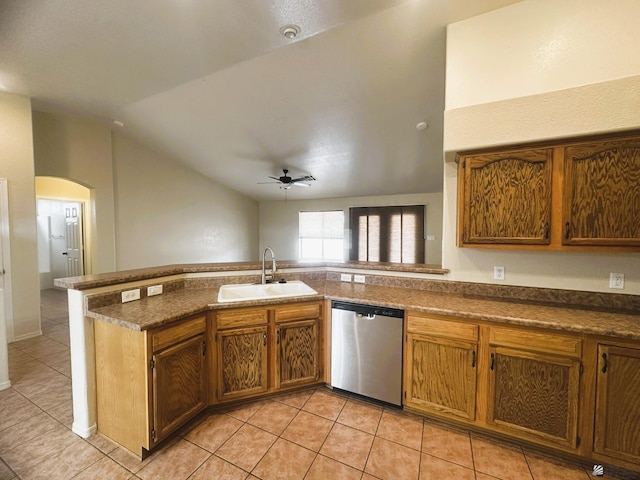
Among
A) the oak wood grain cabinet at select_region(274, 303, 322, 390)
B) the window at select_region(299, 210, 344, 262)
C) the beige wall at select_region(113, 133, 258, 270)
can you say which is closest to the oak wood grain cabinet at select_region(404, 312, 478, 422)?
the oak wood grain cabinet at select_region(274, 303, 322, 390)

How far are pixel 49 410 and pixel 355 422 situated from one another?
2.33 m

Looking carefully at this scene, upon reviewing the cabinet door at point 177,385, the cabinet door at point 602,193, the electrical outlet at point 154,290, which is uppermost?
the cabinet door at point 602,193

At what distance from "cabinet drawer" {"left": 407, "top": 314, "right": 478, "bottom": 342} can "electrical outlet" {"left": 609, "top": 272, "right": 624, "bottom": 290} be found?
1040 millimetres

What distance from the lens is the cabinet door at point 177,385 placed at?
1620mm

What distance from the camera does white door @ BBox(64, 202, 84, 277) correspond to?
5660 millimetres

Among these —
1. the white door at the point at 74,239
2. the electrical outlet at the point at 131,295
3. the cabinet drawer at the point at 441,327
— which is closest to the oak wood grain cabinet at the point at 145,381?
the electrical outlet at the point at 131,295

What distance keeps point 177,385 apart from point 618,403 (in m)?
2.59

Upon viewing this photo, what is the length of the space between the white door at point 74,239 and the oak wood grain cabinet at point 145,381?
5.36 meters

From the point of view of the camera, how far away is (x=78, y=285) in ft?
5.59

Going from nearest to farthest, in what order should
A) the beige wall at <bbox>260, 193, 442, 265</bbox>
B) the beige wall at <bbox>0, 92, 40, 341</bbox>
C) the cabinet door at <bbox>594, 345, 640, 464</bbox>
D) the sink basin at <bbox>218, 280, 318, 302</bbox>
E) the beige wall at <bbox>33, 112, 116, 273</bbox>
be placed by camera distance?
the cabinet door at <bbox>594, 345, 640, 464</bbox>
the sink basin at <bbox>218, 280, 318, 302</bbox>
the beige wall at <bbox>0, 92, 40, 341</bbox>
the beige wall at <bbox>33, 112, 116, 273</bbox>
the beige wall at <bbox>260, 193, 442, 265</bbox>

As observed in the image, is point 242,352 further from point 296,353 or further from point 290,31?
point 290,31

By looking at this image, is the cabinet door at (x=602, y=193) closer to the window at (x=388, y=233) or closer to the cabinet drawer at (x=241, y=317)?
the cabinet drawer at (x=241, y=317)

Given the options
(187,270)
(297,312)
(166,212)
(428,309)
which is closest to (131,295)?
(187,270)

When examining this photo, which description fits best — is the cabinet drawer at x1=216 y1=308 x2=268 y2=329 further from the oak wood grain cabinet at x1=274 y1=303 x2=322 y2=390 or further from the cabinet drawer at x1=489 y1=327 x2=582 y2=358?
the cabinet drawer at x1=489 y1=327 x2=582 y2=358
